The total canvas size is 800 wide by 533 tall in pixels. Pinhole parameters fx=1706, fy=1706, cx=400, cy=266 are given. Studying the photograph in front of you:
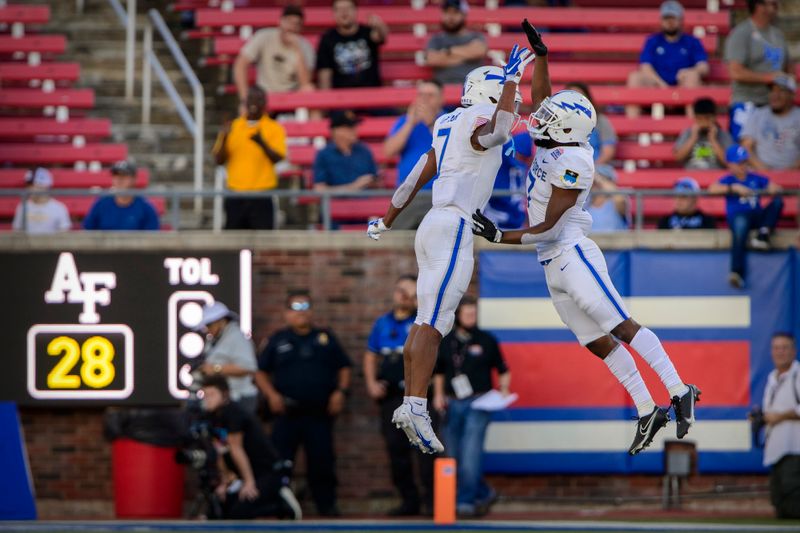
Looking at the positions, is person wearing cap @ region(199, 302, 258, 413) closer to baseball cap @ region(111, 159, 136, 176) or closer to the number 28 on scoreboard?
the number 28 on scoreboard

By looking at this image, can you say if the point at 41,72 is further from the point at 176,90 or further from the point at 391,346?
the point at 391,346

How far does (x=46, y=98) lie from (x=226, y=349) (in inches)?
172

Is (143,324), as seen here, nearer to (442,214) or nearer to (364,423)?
(364,423)

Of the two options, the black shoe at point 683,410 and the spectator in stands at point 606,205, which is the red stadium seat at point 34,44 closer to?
the spectator in stands at point 606,205

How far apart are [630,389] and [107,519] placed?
6.31 metres

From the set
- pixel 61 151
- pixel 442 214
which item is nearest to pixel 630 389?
pixel 442 214

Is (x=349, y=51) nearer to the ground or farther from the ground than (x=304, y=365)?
farther from the ground

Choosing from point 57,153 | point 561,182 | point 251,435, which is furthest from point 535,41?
point 57,153

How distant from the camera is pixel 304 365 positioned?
566 inches

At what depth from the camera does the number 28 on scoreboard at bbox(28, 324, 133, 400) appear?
14.7 m

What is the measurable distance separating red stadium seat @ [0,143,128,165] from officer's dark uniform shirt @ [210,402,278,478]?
361 cm

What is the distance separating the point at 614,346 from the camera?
9.48 meters

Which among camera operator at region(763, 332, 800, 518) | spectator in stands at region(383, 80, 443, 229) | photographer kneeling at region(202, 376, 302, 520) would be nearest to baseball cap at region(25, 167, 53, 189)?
photographer kneeling at region(202, 376, 302, 520)

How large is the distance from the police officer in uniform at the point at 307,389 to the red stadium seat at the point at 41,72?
13.8ft
